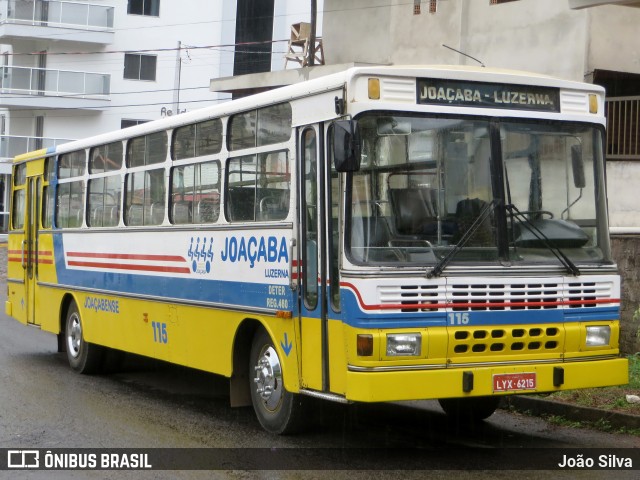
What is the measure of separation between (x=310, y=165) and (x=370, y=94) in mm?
934

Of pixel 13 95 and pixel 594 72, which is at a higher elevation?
pixel 13 95

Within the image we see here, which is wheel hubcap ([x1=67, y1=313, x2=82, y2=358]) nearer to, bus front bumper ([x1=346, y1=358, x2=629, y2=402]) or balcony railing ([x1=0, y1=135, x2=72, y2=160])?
bus front bumper ([x1=346, y1=358, x2=629, y2=402])

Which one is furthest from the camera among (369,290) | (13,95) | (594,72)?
(13,95)

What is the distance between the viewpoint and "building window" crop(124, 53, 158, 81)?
168 feet

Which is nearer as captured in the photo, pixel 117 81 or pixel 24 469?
pixel 24 469

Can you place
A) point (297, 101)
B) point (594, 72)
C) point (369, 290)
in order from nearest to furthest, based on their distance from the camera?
point (369, 290) → point (297, 101) → point (594, 72)

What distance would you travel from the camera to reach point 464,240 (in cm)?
850

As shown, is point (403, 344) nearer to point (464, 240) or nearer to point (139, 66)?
point (464, 240)

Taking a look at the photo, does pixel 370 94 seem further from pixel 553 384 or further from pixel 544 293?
pixel 553 384

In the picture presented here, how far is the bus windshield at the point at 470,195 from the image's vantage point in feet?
27.6

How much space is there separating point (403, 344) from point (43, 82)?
43.6 m

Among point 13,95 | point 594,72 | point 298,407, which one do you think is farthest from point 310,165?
point 13,95

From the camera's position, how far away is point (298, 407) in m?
9.44

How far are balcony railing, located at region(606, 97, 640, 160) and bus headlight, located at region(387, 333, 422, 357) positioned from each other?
1006 cm
